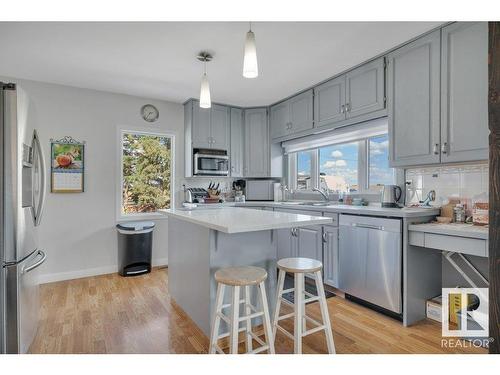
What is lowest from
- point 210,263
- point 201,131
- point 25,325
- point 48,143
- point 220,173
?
point 25,325

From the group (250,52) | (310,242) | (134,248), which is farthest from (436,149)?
(134,248)

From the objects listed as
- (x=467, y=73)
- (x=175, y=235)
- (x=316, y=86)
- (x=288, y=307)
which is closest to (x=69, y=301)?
(x=175, y=235)

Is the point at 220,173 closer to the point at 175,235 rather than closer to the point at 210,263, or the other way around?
the point at 175,235

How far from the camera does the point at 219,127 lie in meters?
4.27

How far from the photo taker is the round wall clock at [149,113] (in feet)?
13.0

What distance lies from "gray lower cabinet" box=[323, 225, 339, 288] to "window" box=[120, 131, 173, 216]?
2.39m

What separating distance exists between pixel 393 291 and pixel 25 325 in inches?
106

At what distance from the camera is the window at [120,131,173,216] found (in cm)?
393

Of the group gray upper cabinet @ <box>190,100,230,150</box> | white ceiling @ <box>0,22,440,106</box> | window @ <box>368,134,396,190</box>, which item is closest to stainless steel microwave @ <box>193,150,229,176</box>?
gray upper cabinet @ <box>190,100,230,150</box>

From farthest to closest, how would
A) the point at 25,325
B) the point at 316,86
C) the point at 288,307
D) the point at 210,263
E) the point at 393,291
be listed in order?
the point at 316,86 < the point at 288,307 < the point at 393,291 < the point at 210,263 < the point at 25,325

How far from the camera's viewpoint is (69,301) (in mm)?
2775

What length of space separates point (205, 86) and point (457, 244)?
2.22 meters

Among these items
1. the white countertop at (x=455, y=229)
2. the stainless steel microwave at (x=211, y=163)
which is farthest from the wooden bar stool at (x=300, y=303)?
the stainless steel microwave at (x=211, y=163)

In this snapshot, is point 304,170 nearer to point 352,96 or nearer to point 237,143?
point 237,143
